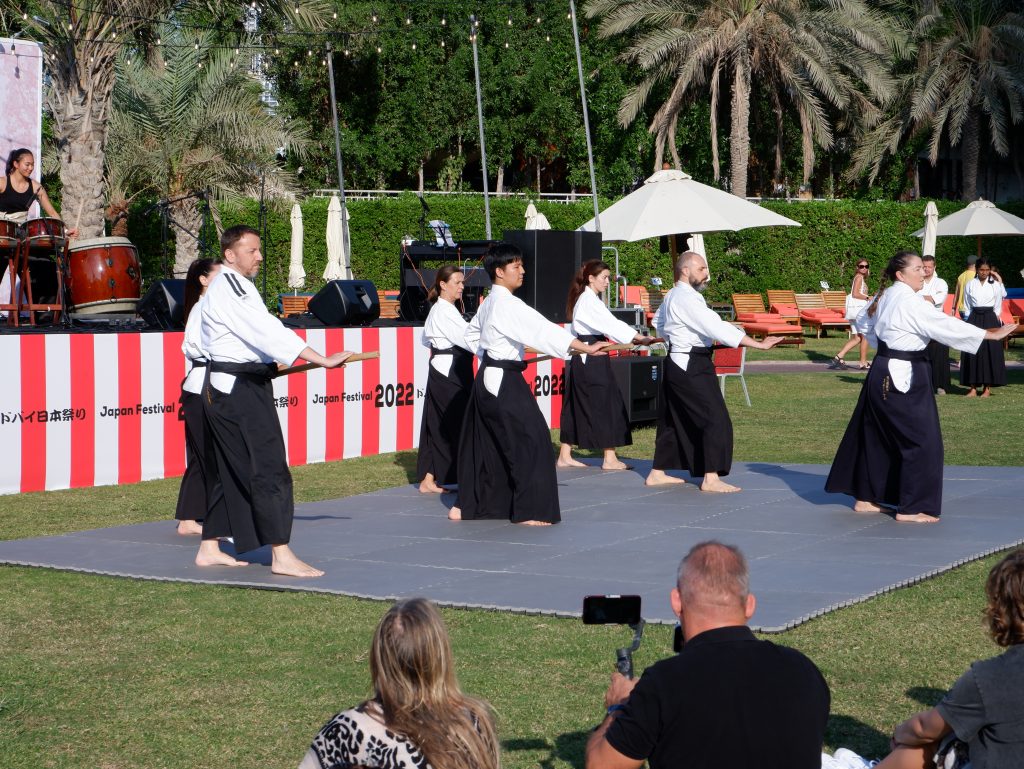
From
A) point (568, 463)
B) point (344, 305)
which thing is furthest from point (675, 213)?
point (568, 463)

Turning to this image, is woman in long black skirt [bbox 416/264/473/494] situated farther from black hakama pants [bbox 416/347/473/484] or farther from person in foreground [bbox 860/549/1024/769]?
person in foreground [bbox 860/549/1024/769]

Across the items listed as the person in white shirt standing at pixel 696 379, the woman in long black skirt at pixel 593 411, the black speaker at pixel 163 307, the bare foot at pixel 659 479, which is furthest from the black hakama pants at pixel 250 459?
the black speaker at pixel 163 307

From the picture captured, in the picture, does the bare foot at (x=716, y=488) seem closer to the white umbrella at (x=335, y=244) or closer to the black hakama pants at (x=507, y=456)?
the black hakama pants at (x=507, y=456)

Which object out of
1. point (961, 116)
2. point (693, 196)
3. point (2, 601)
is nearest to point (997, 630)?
point (2, 601)

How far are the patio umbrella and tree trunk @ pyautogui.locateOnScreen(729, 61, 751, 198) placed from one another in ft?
31.6

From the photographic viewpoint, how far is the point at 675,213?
58.2 ft

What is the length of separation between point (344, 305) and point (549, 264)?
2.55 m

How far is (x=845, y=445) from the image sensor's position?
950 cm

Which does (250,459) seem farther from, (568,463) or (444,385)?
(568,463)

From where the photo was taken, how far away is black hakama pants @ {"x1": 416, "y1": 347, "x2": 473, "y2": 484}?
35.4 feet

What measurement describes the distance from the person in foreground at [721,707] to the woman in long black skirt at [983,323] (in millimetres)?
15330

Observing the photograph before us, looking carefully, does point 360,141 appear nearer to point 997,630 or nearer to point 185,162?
point 185,162

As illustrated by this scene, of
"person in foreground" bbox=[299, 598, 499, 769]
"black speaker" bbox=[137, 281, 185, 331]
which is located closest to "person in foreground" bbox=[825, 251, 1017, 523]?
"black speaker" bbox=[137, 281, 185, 331]

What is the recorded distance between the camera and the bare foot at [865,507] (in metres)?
9.46
